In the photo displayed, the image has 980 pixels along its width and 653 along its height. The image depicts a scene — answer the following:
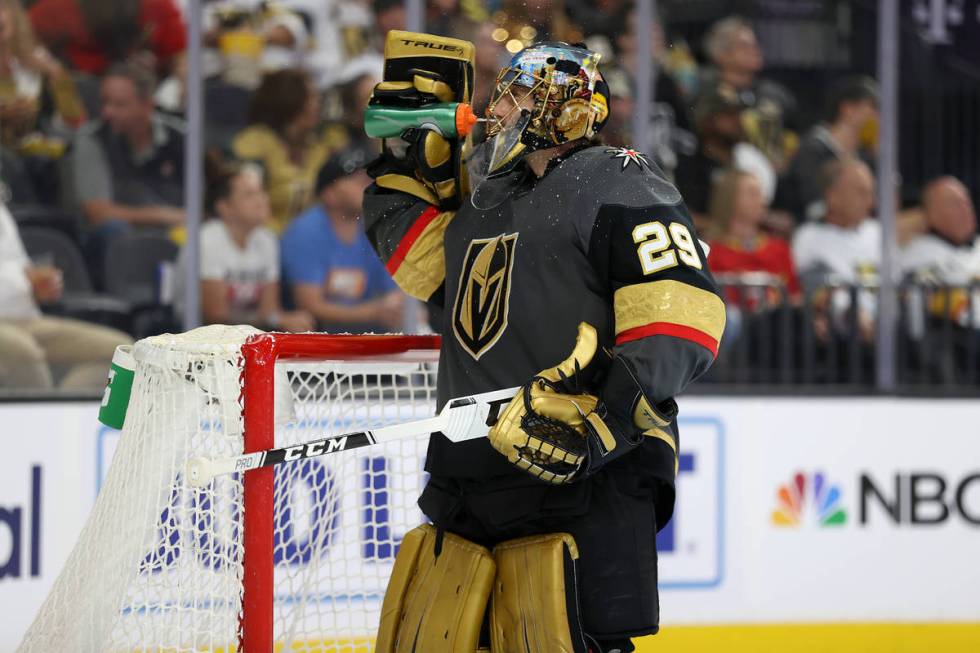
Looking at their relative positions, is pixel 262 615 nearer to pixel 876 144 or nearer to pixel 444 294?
pixel 444 294

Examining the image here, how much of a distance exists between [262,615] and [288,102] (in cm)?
209

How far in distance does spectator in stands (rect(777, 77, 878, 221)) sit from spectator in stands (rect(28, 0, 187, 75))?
6.23 ft

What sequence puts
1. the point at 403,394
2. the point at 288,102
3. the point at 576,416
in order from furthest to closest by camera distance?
the point at 288,102, the point at 403,394, the point at 576,416

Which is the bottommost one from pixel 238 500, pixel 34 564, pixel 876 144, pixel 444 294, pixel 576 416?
pixel 34 564

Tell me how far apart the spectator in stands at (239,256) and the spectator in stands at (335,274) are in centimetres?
5

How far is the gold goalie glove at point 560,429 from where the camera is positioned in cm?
185

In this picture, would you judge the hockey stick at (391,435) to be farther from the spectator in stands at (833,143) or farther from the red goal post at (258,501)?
the spectator in stands at (833,143)

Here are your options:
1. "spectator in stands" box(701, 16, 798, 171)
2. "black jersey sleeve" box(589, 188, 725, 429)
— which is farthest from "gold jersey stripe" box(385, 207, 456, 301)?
"spectator in stands" box(701, 16, 798, 171)

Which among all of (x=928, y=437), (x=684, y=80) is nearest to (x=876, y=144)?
(x=684, y=80)

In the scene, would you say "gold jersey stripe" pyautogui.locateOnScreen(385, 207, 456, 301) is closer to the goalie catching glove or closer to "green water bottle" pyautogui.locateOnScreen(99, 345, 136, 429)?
the goalie catching glove

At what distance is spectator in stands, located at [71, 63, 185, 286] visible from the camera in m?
3.63

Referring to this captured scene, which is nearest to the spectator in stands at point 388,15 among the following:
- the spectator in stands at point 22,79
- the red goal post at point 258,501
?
the spectator in stands at point 22,79

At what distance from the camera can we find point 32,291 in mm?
3543

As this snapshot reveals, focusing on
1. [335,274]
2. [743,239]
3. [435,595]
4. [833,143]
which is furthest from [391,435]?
[833,143]
